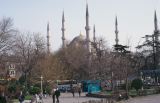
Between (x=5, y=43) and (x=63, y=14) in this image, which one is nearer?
(x=5, y=43)

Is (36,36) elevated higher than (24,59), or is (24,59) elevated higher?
(36,36)

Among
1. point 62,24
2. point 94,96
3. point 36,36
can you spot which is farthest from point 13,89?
point 62,24

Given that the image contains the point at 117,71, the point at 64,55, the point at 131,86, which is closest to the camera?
the point at 131,86

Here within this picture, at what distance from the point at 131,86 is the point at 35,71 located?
15.0 meters

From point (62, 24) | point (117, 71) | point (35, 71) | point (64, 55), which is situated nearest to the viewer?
point (117, 71)

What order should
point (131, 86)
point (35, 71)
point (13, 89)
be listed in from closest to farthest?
point (13, 89)
point (131, 86)
point (35, 71)

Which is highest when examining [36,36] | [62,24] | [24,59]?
[62,24]

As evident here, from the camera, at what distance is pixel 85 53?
74000mm

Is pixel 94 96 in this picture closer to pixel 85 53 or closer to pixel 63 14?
pixel 85 53

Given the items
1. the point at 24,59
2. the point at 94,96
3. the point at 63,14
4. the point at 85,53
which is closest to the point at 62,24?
the point at 63,14

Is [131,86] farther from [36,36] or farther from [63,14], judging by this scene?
[63,14]

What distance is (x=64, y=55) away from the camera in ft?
234

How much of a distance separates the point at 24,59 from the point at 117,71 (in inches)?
553

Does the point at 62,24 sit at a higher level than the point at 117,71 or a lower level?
higher
